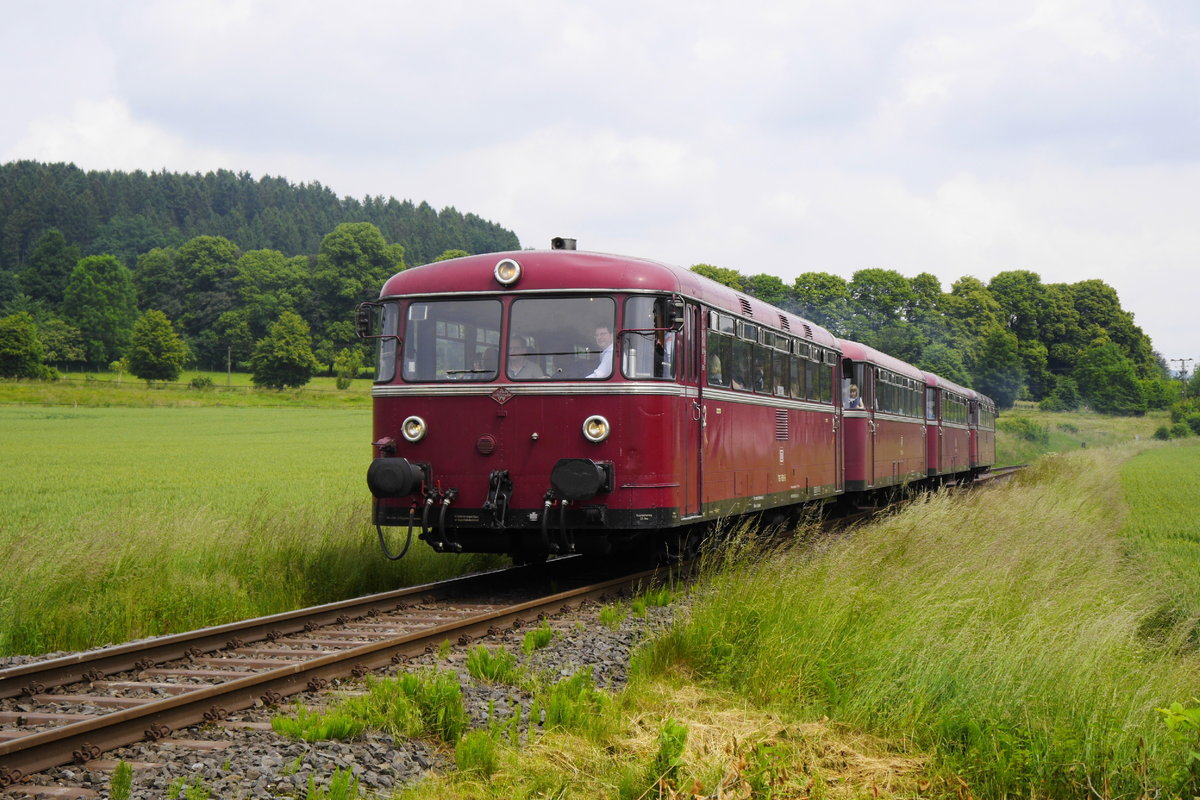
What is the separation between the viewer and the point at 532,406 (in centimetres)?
1046

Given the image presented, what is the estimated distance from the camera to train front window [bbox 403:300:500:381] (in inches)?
424

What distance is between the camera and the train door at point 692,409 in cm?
1088

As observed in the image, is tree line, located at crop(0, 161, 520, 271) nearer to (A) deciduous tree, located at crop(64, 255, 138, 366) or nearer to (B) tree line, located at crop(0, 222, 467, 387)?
(B) tree line, located at crop(0, 222, 467, 387)

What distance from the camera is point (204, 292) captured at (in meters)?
113

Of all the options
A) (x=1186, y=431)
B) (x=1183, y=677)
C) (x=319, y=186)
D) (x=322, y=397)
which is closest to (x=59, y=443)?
(x=322, y=397)

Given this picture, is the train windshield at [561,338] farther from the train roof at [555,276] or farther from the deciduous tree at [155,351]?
the deciduous tree at [155,351]

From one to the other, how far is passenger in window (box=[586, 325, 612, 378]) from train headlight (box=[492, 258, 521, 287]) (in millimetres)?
918

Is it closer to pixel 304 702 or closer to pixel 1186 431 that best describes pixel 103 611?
pixel 304 702

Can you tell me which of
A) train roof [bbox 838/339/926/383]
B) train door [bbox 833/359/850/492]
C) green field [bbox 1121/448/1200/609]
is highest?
train roof [bbox 838/339/926/383]

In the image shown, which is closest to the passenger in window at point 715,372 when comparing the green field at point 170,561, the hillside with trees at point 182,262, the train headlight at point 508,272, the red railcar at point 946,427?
the train headlight at point 508,272

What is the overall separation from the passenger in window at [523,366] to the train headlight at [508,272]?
24.4 inches

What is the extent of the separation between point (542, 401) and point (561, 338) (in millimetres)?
620

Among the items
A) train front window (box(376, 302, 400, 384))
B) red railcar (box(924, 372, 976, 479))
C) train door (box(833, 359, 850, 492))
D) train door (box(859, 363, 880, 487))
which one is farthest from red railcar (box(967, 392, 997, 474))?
train front window (box(376, 302, 400, 384))

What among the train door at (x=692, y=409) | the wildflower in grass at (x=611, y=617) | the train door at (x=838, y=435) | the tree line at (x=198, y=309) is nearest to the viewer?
the wildflower in grass at (x=611, y=617)
